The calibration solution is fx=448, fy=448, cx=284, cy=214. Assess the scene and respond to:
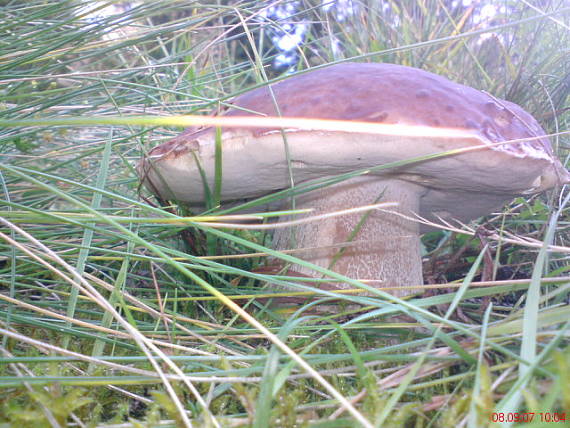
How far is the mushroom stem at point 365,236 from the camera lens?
1.02m

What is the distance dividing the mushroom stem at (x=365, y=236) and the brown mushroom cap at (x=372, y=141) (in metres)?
0.07

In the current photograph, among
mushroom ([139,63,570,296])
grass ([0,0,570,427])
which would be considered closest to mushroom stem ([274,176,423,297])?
mushroom ([139,63,570,296])

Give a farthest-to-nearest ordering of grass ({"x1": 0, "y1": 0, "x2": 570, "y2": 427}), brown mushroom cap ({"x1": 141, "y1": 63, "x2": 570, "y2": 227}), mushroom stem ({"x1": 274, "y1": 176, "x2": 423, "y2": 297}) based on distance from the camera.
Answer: mushroom stem ({"x1": 274, "y1": 176, "x2": 423, "y2": 297}) < brown mushroom cap ({"x1": 141, "y1": 63, "x2": 570, "y2": 227}) < grass ({"x1": 0, "y1": 0, "x2": 570, "y2": 427})

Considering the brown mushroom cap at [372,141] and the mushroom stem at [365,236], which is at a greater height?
the brown mushroom cap at [372,141]

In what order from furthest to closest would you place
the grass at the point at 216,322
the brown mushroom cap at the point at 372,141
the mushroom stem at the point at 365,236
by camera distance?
the mushroom stem at the point at 365,236, the brown mushroom cap at the point at 372,141, the grass at the point at 216,322

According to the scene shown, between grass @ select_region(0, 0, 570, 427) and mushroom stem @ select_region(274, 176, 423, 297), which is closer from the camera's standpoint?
grass @ select_region(0, 0, 570, 427)

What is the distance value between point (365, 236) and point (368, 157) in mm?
269

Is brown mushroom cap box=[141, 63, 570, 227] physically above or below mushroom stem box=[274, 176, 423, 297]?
above

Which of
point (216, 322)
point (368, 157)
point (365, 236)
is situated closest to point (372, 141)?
point (368, 157)

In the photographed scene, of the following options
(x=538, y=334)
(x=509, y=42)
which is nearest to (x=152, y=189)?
(x=538, y=334)

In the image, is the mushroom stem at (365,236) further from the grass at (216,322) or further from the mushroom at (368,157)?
the grass at (216,322)

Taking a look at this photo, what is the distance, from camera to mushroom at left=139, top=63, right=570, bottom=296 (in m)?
0.76

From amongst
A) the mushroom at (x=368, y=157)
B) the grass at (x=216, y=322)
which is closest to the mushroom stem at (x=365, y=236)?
the mushroom at (x=368, y=157)

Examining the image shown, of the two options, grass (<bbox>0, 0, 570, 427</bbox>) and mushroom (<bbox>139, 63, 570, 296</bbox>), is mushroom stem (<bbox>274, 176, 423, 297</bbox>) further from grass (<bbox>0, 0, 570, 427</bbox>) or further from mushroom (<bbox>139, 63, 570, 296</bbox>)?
grass (<bbox>0, 0, 570, 427</bbox>)
